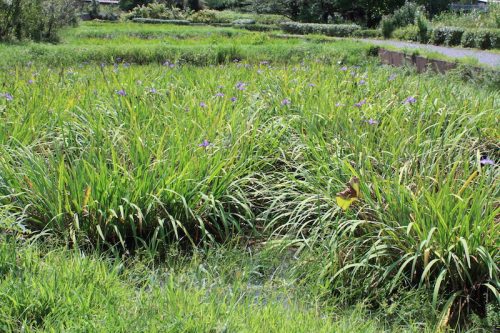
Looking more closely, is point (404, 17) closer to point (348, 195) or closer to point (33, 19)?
point (33, 19)

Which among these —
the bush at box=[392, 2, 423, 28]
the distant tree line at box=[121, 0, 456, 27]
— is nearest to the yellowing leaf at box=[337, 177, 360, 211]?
the bush at box=[392, 2, 423, 28]

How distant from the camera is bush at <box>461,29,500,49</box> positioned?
60.4 feet

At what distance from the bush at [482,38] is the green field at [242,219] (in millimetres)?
15681

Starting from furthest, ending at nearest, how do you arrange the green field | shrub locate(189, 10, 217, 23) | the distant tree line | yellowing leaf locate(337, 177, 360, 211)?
the distant tree line, shrub locate(189, 10, 217, 23), yellowing leaf locate(337, 177, 360, 211), the green field

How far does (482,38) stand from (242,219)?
18.0m

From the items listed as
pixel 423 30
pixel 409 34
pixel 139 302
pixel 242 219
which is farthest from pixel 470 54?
pixel 139 302

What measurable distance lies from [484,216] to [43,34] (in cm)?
1569

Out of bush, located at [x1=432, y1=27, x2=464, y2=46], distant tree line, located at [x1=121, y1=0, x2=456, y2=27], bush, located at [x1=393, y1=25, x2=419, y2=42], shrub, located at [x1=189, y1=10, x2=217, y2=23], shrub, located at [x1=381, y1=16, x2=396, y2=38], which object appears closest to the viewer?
bush, located at [x1=432, y1=27, x2=464, y2=46]

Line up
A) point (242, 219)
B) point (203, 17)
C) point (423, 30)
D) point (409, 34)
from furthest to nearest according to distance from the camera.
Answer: point (203, 17) < point (409, 34) < point (423, 30) < point (242, 219)

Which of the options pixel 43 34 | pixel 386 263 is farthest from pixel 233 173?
pixel 43 34

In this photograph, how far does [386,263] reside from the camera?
2.70 meters

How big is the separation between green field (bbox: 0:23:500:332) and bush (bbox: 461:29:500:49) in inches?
617

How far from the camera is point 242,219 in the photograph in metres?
3.37

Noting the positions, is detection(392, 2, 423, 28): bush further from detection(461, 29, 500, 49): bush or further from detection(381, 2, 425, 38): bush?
detection(461, 29, 500, 49): bush
